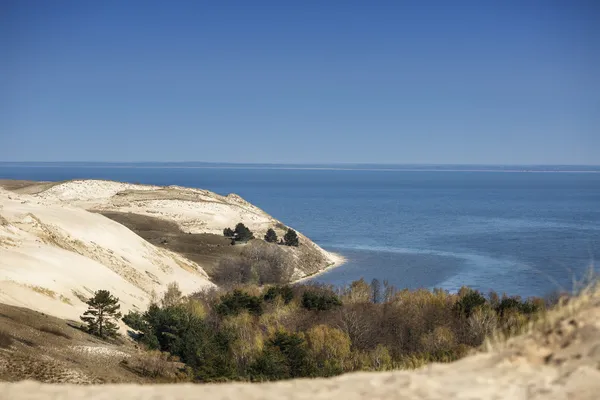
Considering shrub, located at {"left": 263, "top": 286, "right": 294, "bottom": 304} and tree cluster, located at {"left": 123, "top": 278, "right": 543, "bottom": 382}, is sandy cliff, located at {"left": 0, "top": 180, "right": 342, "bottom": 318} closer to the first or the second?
tree cluster, located at {"left": 123, "top": 278, "right": 543, "bottom": 382}

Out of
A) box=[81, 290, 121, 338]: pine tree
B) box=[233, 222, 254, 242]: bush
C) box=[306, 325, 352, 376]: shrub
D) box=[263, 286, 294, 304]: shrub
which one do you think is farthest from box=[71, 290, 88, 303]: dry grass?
box=[233, 222, 254, 242]: bush

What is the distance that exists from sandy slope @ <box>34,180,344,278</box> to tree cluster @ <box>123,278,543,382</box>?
81.1 feet

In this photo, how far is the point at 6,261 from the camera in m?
34.1

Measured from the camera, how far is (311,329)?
28000 millimetres

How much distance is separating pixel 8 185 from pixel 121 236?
61.3 metres

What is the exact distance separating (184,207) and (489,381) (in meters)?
75.1

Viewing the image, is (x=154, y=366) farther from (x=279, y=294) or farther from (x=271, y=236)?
(x=271, y=236)

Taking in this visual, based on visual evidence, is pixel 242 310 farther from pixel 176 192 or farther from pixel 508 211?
pixel 508 211

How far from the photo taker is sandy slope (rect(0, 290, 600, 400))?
6.86m

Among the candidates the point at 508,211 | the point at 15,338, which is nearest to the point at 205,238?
the point at 15,338

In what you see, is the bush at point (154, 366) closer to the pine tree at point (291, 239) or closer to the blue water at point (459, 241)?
the blue water at point (459, 241)

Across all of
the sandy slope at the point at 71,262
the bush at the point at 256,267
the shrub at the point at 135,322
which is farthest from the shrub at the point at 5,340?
the bush at the point at 256,267

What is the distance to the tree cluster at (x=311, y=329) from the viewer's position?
2153 centimetres

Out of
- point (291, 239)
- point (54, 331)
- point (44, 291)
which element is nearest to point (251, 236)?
point (291, 239)
